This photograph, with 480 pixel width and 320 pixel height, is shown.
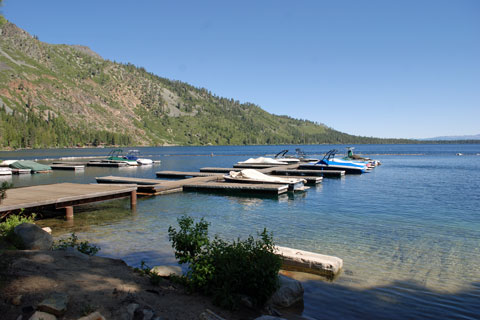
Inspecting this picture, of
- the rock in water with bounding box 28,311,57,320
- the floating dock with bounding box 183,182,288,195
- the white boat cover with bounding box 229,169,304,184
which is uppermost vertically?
the rock in water with bounding box 28,311,57,320

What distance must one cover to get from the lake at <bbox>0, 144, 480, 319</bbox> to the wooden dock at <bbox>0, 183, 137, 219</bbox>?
79cm

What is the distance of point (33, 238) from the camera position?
8.98 meters

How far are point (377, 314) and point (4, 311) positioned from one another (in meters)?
6.85

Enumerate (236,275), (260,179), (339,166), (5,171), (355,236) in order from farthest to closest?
(339,166)
(5,171)
(260,179)
(355,236)
(236,275)

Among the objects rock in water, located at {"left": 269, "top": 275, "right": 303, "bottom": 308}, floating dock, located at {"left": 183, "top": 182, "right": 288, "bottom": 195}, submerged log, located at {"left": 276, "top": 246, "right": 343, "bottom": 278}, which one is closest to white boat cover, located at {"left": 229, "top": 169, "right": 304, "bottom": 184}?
floating dock, located at {"left": 183, "top": 182, "right": 288, "bottom": 195}

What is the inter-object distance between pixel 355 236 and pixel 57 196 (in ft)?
45.0

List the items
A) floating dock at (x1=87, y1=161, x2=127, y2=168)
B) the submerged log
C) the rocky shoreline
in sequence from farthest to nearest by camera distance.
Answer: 1. floating dock at (x1=87, y1=161, x2=127, y2=168)
2. the submerged log
3. the rocky shoreline

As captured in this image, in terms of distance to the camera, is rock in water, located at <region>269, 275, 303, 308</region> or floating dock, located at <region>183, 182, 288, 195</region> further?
floating dock, located at <region>183, 182, 288, 195</region>

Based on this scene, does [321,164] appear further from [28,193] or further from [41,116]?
[41,116]

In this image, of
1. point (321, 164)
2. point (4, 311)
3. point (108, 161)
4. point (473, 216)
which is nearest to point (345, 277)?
point (4, 311)

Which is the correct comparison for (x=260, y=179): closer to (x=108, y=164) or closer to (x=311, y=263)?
(x=311, y=263)

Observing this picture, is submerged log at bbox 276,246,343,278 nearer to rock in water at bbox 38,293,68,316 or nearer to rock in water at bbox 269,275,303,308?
rock in water at bbox 269,275,303,308

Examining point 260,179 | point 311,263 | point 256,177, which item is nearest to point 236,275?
point 311,263

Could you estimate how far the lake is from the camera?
26.1 ft
